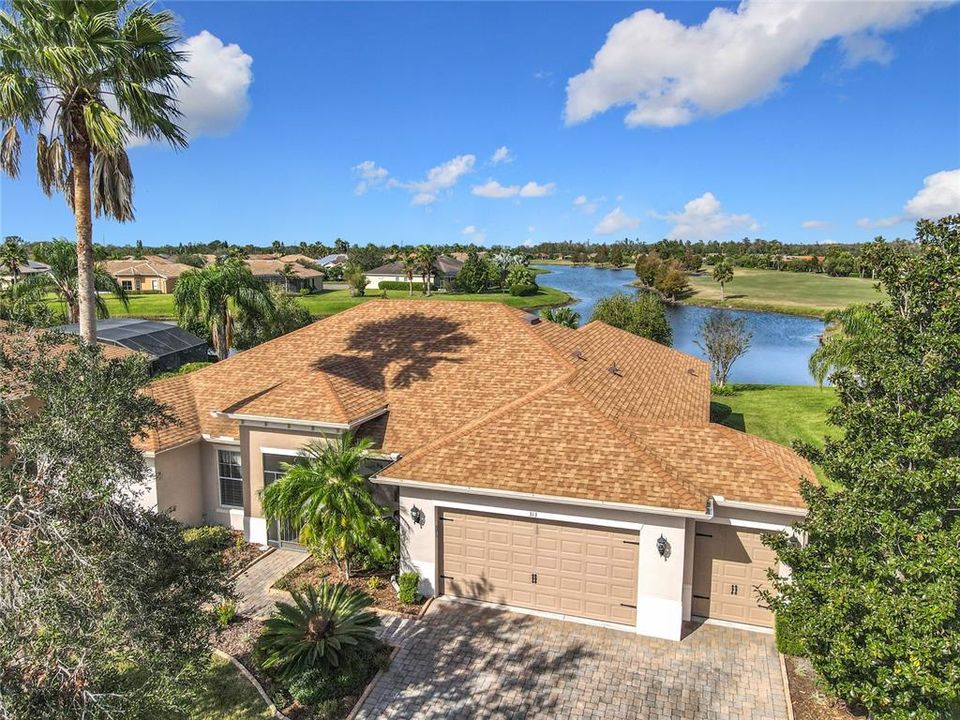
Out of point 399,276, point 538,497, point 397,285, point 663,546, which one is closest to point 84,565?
point 538,497

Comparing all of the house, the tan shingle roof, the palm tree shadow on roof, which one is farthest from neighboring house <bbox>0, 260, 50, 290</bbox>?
the palm tree shadow on roof

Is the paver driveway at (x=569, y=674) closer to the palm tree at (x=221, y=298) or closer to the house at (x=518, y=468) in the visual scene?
the house at (x=518, y=468)

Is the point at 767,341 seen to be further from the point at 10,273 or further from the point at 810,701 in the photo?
the point at 10,273

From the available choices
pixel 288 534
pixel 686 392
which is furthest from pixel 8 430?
pixel 686 392

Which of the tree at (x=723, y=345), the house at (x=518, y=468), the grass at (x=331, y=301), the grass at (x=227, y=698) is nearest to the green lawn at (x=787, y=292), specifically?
the grass at (x=331, y=301)

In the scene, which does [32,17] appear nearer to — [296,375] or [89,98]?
[89,98]

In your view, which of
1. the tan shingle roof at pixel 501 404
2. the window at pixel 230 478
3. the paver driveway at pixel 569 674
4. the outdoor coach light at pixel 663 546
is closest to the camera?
the paver driveway at pixel 569 674

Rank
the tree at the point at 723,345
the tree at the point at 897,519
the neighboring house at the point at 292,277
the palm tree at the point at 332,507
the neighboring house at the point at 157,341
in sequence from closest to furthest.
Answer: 1. the tree at the point at 897,519
2. the palm tree at the point at 332,507
3. the neighboring house at the point at 157,341
4. the tree at the point at 723,345
5. the neighboring house at the point at 292,277
